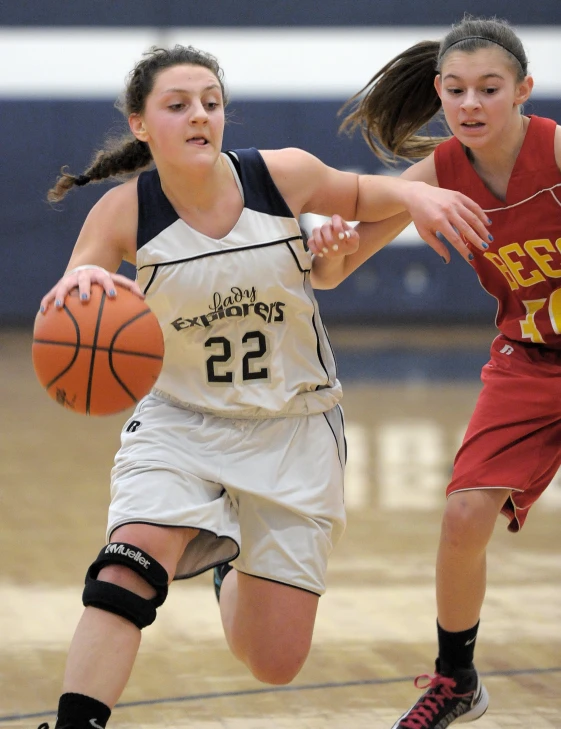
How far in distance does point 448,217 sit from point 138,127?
0.91m

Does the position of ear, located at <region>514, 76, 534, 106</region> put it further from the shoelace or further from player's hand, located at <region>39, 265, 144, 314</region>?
the shoelace

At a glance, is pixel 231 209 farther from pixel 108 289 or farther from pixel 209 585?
pixel 209 585

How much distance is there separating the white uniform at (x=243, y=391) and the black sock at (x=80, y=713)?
0.48m

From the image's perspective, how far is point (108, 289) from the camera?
8.66 ft

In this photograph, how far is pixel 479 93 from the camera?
3.10m

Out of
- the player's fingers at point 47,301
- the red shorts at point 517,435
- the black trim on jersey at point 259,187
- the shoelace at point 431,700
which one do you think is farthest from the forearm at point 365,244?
the shoelace at point 431,700

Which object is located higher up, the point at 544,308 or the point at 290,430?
the point at 544,308

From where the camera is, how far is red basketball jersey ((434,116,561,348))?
3.22 meters

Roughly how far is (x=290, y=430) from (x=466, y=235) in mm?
757

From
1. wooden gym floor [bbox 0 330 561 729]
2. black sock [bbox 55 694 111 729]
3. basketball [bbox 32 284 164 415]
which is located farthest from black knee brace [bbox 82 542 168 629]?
wooden gym floor [bbox 0 330 561 729]

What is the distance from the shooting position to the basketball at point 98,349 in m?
2.65
